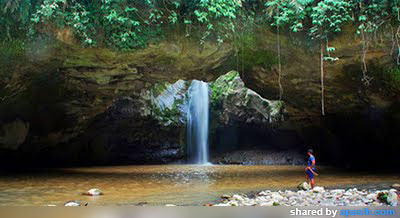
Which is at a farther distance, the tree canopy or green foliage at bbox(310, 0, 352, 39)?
green foliage at bbox(310, 0, 352, 39)

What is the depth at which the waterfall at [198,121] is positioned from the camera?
19.5 m

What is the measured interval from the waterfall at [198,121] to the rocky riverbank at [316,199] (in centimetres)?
1316

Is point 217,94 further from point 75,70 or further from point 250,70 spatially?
point 75,70

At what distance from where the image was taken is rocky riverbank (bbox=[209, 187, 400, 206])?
5.16m

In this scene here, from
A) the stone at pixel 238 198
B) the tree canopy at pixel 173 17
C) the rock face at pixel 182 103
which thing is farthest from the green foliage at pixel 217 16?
the stone at pixel 238 198

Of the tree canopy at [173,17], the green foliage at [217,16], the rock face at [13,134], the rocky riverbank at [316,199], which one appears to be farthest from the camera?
the rock face at [13,134]

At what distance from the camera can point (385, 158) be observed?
1345 cm

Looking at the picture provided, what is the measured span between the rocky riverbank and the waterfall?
13.2m

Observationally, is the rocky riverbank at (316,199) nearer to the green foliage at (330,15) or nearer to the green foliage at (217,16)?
the green foliage at (330,15)

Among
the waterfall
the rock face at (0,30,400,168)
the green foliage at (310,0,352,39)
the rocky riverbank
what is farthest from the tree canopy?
the waterfall

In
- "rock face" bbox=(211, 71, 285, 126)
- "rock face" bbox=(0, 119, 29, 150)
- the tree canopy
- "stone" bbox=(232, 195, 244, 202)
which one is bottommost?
"stone" bbox=(232, 195, 244, 202)

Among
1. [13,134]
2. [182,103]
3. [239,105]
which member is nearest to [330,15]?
[239,105]

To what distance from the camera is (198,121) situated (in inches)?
776

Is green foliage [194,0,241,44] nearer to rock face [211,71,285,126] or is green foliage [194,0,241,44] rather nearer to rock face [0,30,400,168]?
rock face [0,30,400,168]
